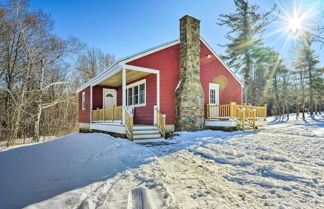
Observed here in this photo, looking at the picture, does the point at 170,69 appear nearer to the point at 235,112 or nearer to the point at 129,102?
the point at 129,102

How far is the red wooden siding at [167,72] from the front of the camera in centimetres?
778

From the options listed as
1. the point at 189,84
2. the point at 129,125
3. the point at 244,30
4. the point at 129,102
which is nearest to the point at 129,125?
the point at 129,125

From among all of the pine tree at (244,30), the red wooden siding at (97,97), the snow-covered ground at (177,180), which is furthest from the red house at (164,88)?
the pine tree at (244,30)

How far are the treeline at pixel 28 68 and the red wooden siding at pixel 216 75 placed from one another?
11.8 metres

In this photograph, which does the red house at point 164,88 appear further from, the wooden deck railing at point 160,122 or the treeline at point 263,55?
the treeline at point 263,55

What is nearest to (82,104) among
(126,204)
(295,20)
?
(126,204)

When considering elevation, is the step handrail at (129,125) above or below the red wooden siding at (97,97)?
below

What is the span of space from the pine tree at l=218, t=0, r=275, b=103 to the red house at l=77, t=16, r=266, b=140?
8898mm

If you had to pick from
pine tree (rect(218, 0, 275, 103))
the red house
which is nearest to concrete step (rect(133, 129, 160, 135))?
the red house

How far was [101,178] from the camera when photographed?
111 inches

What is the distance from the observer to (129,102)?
33.5 ft

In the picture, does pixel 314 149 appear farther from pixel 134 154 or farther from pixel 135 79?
pixel 135 79

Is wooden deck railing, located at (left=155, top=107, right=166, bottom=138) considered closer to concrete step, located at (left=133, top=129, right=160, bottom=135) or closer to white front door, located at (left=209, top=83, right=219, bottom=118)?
concrete step, located at (left=133, top=129, right=160, bottom=135)

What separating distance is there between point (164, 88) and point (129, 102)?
128 inches
